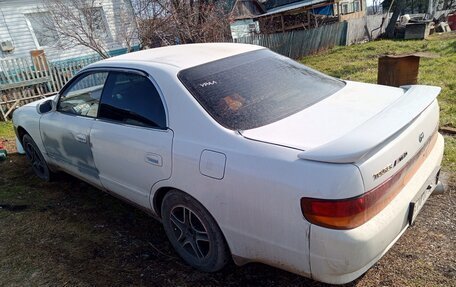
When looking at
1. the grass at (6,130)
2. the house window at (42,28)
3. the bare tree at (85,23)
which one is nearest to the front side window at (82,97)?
the grass at (6,130)

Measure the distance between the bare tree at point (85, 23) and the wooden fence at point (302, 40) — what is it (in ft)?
15.0

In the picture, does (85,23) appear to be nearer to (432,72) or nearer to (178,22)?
(178,22)

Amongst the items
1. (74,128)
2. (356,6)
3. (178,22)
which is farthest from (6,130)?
(356,6)

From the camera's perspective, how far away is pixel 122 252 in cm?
294

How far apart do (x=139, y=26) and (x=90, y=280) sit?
10.9m

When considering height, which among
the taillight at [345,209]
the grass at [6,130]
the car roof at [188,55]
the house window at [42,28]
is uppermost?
the house window at [42,28]

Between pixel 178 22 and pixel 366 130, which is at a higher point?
pixel 178 22

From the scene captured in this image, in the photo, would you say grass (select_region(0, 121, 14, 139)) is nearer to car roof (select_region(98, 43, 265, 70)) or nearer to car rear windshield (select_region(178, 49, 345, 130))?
car roof (select_region(98, 43, 265, 70))

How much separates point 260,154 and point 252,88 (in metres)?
0.77

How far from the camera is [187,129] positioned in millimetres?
2330

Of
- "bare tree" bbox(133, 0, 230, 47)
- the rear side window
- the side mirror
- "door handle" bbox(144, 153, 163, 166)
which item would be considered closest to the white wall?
"bare tree" bbox(133, 0, 230, 47)

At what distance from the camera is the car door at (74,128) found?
10.7 ft

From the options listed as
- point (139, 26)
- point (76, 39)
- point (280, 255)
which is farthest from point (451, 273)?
point (76, 39)

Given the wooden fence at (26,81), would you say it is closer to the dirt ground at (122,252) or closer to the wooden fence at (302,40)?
the dirt ground at (122,252)
